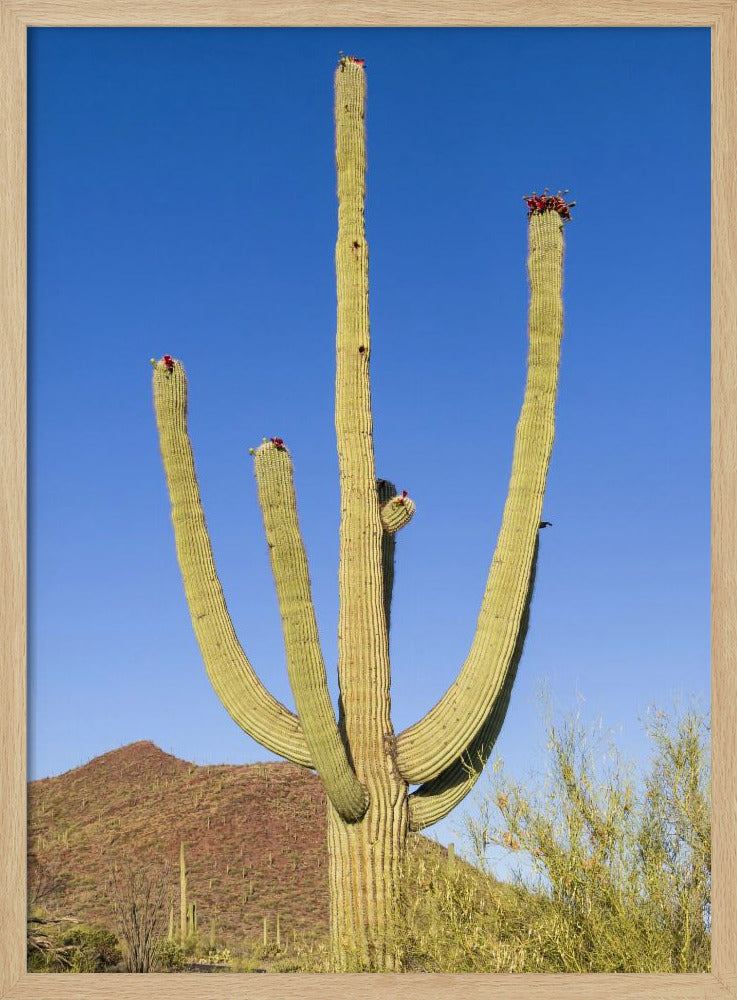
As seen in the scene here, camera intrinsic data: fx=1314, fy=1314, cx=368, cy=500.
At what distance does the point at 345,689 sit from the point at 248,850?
8613 millimetres

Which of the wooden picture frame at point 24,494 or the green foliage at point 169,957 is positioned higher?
the wooden picture frame at point 24,494

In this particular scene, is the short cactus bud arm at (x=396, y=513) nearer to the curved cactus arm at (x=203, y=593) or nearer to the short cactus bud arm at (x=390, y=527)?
the short cactus bud arm at (x=390, y=527)

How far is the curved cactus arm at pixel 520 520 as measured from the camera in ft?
31.1

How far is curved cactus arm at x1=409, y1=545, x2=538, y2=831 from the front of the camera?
9828 millimetres

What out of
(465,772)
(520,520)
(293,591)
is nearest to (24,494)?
(293,591)

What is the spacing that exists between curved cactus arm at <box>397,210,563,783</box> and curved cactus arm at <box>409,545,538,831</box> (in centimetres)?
19

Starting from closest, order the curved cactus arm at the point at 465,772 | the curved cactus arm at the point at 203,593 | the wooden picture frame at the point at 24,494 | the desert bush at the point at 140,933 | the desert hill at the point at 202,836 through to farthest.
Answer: the wooden picture frame at the point at 24,494, the desert bush at the point at 140,933, the curved cactus arm at the point at 203,593, the curved cactus arm at the point at 465,772, the desert hill at the point at 202,836

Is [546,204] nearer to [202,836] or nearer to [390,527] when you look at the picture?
[390,527]

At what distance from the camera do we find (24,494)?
7258 millimetres

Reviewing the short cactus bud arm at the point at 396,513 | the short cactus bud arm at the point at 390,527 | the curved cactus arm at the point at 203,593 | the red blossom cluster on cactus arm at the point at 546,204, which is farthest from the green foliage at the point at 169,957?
the red blossom cluster on cactus arm at the point at 546,204

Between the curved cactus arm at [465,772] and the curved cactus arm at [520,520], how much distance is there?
0.19m

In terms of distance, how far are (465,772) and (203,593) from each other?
243cm

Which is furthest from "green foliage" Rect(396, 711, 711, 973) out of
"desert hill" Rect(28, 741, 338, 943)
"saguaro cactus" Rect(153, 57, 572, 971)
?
"desert hill" Rect(28, 741, 338, 943)

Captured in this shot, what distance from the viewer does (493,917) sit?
865cm
